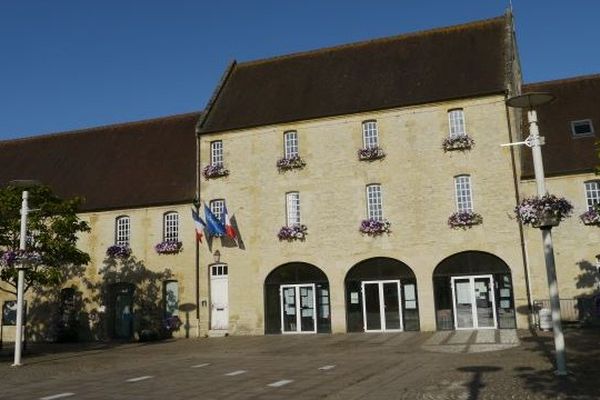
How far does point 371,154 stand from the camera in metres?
26.6

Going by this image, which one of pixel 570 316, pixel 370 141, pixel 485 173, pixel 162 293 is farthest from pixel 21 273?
pixel 570 316

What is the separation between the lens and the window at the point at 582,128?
26234 mm

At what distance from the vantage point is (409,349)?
61.9 ft

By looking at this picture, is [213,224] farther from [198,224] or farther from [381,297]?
[381,297]

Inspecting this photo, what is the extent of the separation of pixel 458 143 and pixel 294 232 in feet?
25.4

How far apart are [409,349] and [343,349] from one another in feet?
7.03

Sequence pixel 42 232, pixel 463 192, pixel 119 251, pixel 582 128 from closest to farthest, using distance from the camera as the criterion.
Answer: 1. pixel 42 232
2. pixel 463 192
3. pixel 582 128
4. pixel 119 251

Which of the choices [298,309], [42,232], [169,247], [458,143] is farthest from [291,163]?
[42,232]

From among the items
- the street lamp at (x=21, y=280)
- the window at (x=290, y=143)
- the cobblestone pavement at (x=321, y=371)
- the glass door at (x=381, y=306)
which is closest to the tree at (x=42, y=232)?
the street lamp at (x=21, y=280)

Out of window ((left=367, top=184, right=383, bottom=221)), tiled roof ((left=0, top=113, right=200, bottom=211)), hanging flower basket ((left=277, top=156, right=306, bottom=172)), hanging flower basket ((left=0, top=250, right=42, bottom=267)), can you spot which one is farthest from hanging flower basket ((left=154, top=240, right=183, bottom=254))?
window ((left=367, top=184, right=383, bottom=221))

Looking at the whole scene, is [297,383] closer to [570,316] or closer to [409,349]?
[409,349]

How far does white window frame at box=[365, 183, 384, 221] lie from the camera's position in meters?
26.5

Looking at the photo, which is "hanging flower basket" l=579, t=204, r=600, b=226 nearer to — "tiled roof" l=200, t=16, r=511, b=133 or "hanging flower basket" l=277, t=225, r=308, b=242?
"tiled roof" l=200, t=16, r=511, b=133

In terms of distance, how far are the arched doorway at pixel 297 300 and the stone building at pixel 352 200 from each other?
0.06m
